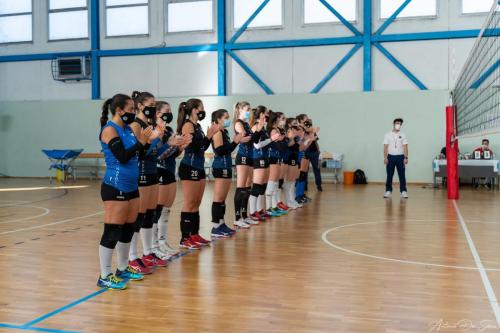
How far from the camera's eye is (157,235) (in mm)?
6051

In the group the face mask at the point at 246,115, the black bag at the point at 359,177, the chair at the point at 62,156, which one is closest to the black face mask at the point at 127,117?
the face mask at the point at 246,115

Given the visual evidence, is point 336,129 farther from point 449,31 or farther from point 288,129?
point 288,129

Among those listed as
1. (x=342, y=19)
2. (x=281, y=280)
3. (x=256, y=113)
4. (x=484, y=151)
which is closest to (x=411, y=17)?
(x=342, y=19)

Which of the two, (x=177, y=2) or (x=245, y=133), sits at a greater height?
(x=177, y=2)

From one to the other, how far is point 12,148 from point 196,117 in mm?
16892

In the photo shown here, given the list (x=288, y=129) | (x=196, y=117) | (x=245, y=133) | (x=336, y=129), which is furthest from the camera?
(x=336, y=129)

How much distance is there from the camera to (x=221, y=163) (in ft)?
22.7

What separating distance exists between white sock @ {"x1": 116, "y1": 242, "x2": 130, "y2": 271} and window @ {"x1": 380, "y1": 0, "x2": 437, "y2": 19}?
14114 millimetres

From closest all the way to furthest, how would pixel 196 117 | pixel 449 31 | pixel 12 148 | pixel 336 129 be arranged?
pixel 196 117 < pixel 449 31 < pixel 336 129 < pixel 12 148

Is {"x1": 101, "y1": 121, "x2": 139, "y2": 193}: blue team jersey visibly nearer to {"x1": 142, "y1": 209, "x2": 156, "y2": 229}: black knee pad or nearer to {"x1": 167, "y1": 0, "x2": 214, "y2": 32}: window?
{"x1": 142, "y1": 209, "x2": 156, "y2": 229}: black knee pad

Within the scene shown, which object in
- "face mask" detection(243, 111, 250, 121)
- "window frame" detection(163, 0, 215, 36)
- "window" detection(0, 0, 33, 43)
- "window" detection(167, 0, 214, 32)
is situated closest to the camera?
"face mask" detection(243, 111, 250, 121)

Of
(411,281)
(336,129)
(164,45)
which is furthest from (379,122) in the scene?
(411,281)

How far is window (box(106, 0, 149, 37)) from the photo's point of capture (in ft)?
63.0

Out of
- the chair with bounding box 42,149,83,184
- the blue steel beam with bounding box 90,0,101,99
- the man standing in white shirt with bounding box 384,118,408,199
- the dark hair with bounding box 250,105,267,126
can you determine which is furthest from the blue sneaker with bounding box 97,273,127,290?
the blue steel beam with bounding box 90,0,101,99
